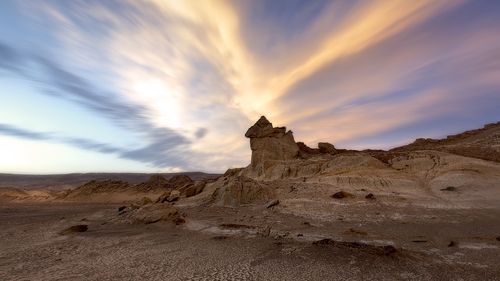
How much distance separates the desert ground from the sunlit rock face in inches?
6.5

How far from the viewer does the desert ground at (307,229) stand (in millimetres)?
9070

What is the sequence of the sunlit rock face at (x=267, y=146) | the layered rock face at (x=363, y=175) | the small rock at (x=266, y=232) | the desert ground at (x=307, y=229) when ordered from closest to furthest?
the desert ground at (x=307, y=229) < the small rock at (x=266, y=232) < the layered rock face at (x=363, y=175) < the sunlit rock face at (x=267, y=146)

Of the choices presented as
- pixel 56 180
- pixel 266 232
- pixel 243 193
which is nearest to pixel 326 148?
pixel 243 193

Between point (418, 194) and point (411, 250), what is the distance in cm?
1020

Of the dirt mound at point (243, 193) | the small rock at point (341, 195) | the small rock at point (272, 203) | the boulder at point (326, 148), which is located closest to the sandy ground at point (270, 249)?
the small rock at point (272, 203)

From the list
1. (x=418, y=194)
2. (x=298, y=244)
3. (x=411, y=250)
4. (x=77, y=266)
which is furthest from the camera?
(x=418, y=194)

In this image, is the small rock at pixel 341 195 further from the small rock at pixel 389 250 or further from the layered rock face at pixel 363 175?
the small rock at pixel 389 250

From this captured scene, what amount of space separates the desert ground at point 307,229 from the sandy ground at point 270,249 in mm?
42

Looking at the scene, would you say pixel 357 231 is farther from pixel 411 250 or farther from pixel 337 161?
pixel 337 161

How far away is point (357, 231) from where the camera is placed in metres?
13.0

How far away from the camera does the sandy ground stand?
28.8 feet

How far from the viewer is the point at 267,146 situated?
99.1 feet

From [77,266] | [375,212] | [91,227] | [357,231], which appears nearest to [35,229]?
[91,227]

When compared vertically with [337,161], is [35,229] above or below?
below
